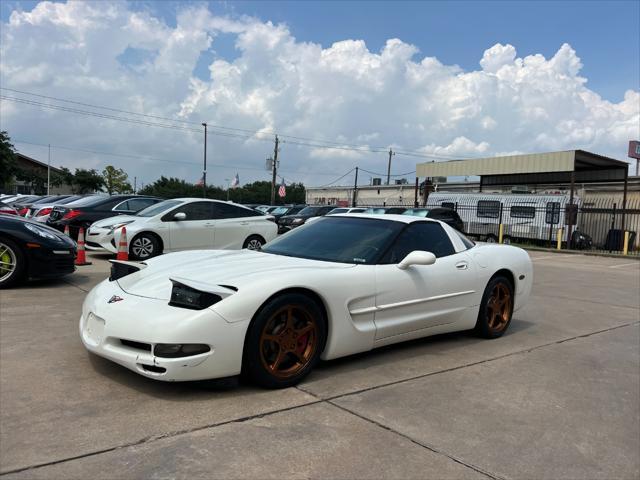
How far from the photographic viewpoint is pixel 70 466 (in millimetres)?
2461

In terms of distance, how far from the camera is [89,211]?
40.8 ft

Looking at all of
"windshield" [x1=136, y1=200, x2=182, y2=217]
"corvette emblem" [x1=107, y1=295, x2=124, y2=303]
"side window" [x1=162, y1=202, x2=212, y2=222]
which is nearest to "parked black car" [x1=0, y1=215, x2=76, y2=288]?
"side window" [x1=162, y1=202, x2=212, y2=222]

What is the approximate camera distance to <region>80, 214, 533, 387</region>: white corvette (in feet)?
10.7

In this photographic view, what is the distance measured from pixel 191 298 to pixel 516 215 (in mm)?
23037

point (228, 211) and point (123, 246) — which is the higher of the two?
point (228, 211)

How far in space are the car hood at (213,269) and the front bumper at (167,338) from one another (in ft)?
0.69

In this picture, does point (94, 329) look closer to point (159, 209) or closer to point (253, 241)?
point (159, 209)

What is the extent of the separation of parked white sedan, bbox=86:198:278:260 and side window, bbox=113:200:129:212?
2.01 metres

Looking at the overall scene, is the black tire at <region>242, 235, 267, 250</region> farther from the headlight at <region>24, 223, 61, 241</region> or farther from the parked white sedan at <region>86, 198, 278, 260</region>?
the headlight at <region>24, 223, 61, 241</region>

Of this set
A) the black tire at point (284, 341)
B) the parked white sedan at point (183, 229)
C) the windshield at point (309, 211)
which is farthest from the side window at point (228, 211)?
the windshield at point (309, 211)

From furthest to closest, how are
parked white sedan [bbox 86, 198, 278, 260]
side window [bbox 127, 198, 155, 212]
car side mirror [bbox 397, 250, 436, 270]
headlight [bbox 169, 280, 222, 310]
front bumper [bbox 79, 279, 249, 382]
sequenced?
side window [bbox 127, 198, 155, 212]
parked white sedan [bbox 86, 198, 278, 260]
car side mirror [bbox 397, 250, 436, 270]
headlight [bbox 169, 280, 222, 310]
front bumper [bbox 79, 279, 249, 382]

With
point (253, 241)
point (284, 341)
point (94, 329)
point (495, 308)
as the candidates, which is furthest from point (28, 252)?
point (495, 308)

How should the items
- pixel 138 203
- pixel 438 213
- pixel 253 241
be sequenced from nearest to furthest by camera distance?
pixel 253 241
pixel 138 203
pixel 438 213

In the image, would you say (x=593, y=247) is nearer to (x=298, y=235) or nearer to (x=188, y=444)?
(x=298, y=235)
